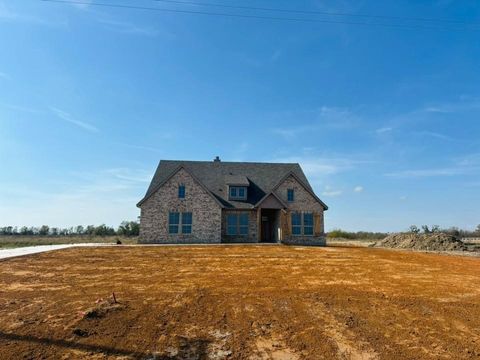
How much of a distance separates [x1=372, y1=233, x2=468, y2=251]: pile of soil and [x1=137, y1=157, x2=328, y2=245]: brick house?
8.21 m

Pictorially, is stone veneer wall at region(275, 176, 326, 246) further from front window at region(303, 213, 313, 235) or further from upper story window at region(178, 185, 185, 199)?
upper story window at region(178, 185, 185, 199)

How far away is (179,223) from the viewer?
27.2 m

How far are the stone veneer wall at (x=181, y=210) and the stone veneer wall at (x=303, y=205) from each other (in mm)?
5587

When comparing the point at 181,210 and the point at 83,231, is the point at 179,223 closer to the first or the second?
the point at 181,210

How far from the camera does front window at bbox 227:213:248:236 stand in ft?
92.4

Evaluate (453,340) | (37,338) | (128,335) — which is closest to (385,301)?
(453,340)

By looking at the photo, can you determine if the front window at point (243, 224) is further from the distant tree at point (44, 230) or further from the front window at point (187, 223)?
the distant tree at point (44, 230)

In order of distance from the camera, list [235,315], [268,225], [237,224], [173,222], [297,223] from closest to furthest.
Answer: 1. [235,315]
2. [173,222]
3. [237,224]
4. [297,223]
5. [268,225]

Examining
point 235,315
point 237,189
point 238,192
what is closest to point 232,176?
point 237,189

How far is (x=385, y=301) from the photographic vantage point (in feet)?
27.6

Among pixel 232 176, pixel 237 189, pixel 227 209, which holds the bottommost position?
pixel 227 209

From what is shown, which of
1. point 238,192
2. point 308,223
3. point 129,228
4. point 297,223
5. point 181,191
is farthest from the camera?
point 129,228

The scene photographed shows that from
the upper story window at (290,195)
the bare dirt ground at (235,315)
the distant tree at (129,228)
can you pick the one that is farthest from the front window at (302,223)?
the distant tree at (129,228)

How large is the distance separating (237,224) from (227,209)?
1.45m
